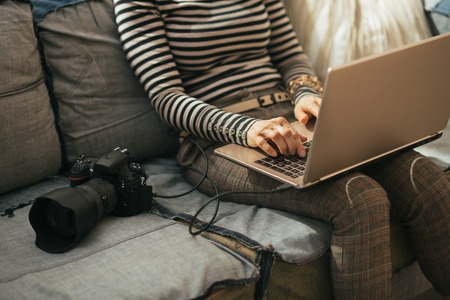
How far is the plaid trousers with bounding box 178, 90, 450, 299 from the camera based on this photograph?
→ 106 centimetres

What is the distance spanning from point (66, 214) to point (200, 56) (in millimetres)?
547

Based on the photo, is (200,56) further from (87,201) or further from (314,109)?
(87,201)

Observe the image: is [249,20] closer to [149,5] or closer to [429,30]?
[149,5]

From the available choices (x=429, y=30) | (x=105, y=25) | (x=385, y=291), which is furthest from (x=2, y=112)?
(x=429, y=30)

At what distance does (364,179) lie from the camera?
110 cm

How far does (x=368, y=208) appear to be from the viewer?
1.06 m

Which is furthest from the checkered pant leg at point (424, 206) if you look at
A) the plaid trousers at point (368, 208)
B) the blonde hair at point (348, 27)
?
the blonde hair at point (348, 27)

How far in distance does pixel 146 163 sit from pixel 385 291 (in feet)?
2.43

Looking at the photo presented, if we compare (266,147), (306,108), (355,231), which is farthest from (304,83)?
(355,231)

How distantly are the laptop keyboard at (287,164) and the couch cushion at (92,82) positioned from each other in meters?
0.46

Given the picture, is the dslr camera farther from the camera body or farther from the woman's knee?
the woman's knee

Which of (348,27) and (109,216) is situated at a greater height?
(348,27)

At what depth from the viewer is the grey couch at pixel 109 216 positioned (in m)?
0.95

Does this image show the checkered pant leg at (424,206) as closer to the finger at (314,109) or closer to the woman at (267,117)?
the woman at (267,117)
